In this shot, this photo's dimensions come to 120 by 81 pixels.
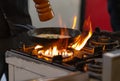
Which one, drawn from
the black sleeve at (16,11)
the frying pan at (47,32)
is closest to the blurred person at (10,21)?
the black sleeve at (16,11)

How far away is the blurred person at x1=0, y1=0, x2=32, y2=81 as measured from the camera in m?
1.72

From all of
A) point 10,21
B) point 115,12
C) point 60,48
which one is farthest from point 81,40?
point 115,12

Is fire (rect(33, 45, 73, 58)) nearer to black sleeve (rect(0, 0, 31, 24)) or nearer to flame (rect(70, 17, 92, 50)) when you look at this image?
flame (rect(70, 17, 92, 50))

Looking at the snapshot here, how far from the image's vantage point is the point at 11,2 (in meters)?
1.75

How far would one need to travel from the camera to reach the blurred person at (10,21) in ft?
5.63

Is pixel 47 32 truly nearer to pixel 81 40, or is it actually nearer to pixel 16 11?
pixel 81 40

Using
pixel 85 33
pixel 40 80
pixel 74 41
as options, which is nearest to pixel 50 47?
pixel 74 41

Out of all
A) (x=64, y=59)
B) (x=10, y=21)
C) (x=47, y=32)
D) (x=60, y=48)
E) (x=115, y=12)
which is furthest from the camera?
(x=115, y=12)

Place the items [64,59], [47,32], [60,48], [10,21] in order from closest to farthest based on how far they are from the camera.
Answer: [64,59], [60,48], [47,32], [10,21]

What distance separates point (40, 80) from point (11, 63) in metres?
0.42

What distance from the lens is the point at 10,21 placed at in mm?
1736

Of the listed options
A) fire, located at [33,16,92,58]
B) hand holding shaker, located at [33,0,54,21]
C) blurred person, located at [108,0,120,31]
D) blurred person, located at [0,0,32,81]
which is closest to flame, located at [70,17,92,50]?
fire, located at [33,16,92,58]

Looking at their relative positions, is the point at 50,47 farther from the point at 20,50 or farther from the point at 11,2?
the point at 11,2

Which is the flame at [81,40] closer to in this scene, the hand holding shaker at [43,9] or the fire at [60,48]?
the fire at [60,48]
